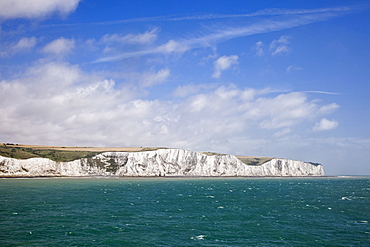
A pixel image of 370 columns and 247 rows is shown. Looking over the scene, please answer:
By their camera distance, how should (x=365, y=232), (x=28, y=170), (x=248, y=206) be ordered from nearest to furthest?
(x=365, y=232) → (x=248, y=206) → (x=28, y=170)

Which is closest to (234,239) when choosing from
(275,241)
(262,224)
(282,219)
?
(275,241)

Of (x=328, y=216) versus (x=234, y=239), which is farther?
(x=328, y=216)

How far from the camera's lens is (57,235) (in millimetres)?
38344

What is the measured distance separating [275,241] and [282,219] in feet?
47.7

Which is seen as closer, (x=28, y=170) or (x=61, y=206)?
(x=61, y=206)

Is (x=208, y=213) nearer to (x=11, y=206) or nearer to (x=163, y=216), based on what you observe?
(x=163, y=216)

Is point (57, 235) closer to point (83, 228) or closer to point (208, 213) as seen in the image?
point (83, 228)

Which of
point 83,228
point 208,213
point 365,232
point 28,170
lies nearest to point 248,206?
point 208,213

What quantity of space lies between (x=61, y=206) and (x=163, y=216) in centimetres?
2270

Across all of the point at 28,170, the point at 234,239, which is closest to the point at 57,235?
the point at 234,239

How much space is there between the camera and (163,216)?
52.4m

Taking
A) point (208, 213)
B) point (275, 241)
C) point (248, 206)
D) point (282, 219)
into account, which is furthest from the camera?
point (248, 206)

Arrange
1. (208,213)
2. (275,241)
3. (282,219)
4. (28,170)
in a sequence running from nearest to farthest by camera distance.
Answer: (275,241)
(282,219)
(208,213)
(28,170)

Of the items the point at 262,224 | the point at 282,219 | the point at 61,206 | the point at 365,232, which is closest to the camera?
the point at 365,232
